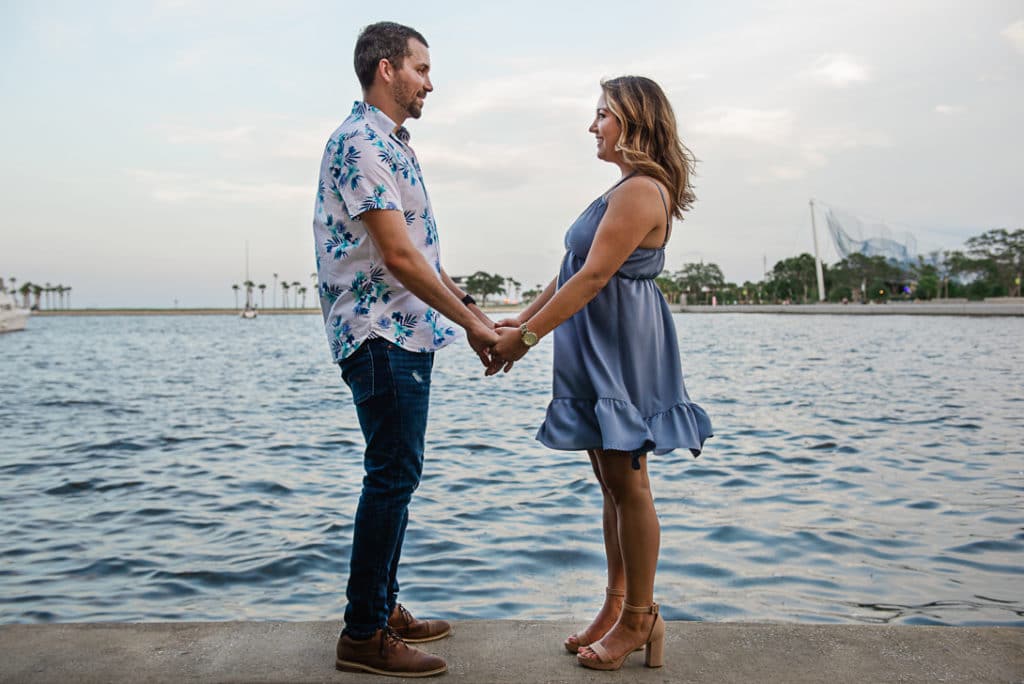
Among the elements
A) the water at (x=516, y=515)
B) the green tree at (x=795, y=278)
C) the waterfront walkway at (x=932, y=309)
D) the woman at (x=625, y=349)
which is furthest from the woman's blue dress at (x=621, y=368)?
the green tree at (x=795, y=278)

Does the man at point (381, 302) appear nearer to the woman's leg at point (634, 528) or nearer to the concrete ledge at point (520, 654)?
the concrete ledge at point (520, 654)

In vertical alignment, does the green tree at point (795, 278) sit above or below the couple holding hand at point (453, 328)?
above

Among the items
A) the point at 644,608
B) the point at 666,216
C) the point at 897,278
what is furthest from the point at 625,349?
the point at 897,278

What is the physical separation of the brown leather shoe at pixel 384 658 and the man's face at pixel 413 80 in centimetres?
165

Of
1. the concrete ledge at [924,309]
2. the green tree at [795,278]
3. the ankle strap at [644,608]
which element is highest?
the green tree at [795,278]

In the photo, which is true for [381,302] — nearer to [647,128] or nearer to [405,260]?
[405,260]

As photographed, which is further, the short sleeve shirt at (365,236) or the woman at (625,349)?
the woman at (625,349)

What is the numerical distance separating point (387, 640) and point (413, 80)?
1733 millimetres


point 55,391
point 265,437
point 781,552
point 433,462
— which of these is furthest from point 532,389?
point 781,552

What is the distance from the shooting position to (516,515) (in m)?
6.93

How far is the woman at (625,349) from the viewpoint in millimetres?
2762

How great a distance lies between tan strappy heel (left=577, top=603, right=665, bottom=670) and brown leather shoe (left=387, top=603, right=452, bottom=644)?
523mm

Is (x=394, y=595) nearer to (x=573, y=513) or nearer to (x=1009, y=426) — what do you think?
(x=573, y=513)

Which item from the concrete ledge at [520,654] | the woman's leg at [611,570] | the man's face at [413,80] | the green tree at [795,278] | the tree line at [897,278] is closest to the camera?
the concrete ledge at [520,654]
